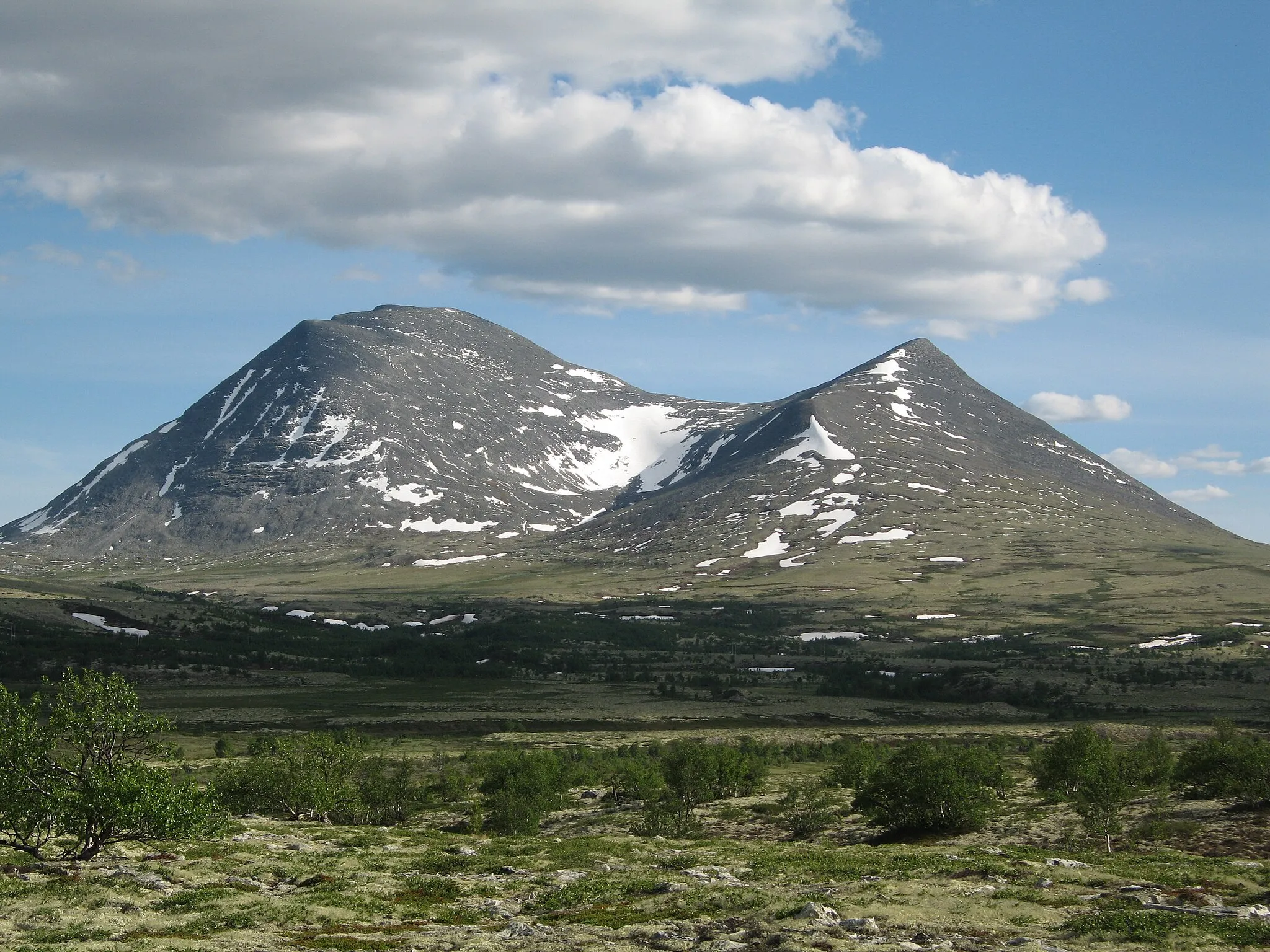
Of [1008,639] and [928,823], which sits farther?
[1008,639]

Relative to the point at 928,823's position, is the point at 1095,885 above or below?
above

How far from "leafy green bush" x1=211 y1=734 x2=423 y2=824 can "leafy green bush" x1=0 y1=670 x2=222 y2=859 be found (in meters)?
24.4

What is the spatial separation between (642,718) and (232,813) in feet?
231

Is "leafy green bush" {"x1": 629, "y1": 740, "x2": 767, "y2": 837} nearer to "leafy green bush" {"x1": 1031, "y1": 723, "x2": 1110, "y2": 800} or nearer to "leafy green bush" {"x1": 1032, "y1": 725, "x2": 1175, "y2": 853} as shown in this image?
"leafy green bush" {"x1": 1032, "y1": 725, "x2": 1175, "y2": 853}

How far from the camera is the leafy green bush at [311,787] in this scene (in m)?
62.1

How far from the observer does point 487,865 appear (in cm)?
4084

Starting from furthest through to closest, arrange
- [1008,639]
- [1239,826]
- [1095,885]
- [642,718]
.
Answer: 1. [1008,639]
2. [642,718]
3. [1239,826]
4. [1095,885]

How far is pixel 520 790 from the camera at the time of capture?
222 ft

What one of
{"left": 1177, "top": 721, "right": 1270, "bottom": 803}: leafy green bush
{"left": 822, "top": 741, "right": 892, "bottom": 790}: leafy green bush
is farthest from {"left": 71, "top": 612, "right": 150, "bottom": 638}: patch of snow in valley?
{"left": 1177, "top": 721, "right": 1270, "bottom": 803}: leafy green bush

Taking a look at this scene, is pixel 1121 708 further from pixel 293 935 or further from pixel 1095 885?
pixel 293 935

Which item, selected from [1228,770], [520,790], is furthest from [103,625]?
[1228,770]

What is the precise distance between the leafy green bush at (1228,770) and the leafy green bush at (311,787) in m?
47.6

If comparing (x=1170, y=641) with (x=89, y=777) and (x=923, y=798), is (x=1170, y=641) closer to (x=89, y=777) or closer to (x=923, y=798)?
(x=923, y=798)

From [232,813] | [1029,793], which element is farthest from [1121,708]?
[232,813]
